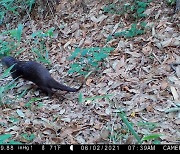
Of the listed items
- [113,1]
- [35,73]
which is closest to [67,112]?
[35,73]

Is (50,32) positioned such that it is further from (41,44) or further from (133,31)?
(133,31)

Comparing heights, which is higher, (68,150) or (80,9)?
(80,9)

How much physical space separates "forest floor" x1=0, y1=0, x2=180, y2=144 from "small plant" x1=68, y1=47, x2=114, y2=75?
0.38 feet

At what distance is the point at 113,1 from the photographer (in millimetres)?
5844

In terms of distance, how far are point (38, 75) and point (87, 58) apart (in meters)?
0.83

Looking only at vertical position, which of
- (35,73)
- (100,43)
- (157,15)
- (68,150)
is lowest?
(68,150)

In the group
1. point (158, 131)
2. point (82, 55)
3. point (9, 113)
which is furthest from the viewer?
point (82, 55)

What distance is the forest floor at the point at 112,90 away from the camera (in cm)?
355

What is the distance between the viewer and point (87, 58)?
5.09m

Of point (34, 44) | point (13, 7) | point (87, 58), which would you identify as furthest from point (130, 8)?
point (13, 7)

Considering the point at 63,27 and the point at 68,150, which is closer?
the point at 68,150

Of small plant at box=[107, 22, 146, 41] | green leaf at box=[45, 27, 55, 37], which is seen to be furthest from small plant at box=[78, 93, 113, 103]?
green leaf at box=[45, 27, 55, 37]

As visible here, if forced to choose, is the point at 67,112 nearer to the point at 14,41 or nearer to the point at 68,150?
the point at 68,150

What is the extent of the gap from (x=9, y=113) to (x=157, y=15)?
2.75 metres
